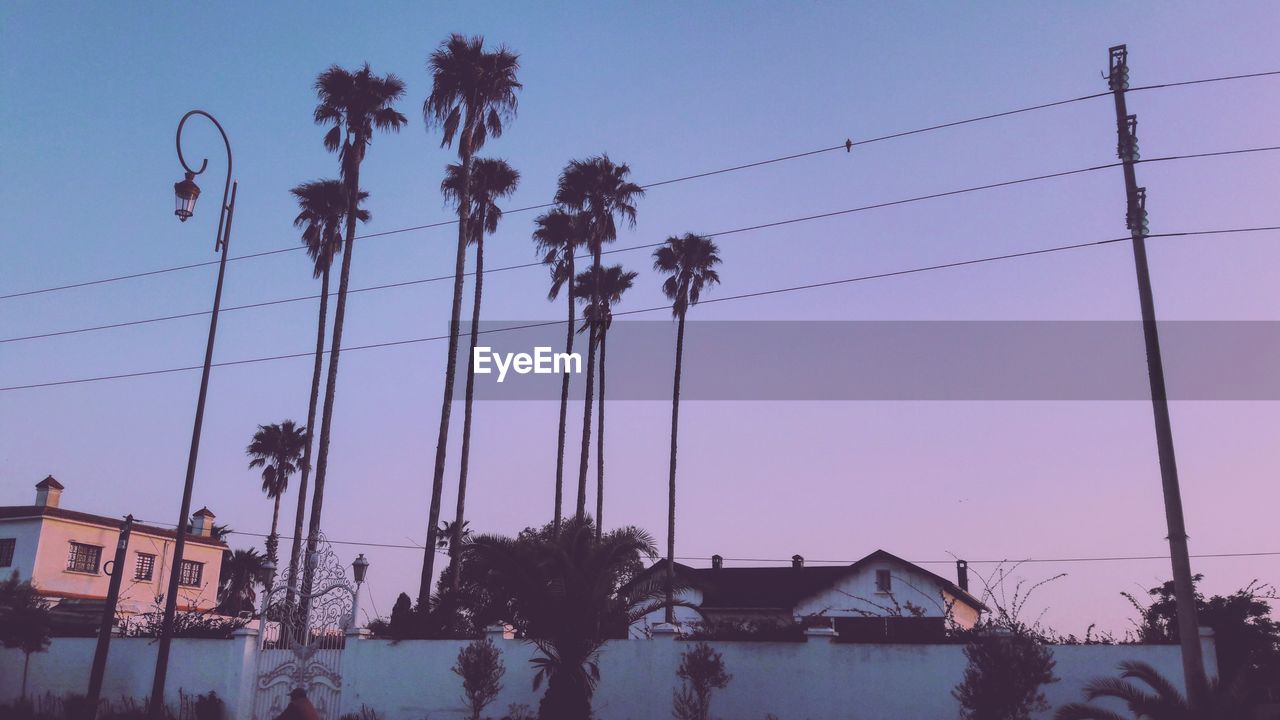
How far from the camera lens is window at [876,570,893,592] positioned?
47.5 metres

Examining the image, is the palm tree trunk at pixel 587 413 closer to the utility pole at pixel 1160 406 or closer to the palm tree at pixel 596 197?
the palm tree at pixel 596 197

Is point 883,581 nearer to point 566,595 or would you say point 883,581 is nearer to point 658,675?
point 658,675

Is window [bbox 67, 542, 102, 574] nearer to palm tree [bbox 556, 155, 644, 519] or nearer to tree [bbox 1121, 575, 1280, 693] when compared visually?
palm tree [bbox 556, 155, 644, 519]

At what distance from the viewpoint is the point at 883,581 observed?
47.6m

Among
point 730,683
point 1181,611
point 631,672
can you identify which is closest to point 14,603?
point 631,672

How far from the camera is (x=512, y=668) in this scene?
22.8m

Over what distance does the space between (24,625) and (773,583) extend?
32705 mm

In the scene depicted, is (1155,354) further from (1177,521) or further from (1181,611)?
(1181,611)

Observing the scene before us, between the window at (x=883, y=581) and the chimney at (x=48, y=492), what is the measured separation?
A: 37584mm

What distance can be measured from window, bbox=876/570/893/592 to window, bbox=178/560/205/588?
1337 inches

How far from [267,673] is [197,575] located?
28613 millimetres

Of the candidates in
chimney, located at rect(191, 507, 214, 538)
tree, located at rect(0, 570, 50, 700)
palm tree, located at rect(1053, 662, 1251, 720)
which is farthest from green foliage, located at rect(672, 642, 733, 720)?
chimney, located at rect(191, 507, 214, 538)

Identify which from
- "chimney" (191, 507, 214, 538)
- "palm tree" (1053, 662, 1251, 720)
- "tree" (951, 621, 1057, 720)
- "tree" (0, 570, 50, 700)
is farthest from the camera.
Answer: "chimney" (191, 507, 214, 538)

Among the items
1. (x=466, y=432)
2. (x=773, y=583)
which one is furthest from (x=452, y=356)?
(x=773, y=583)
